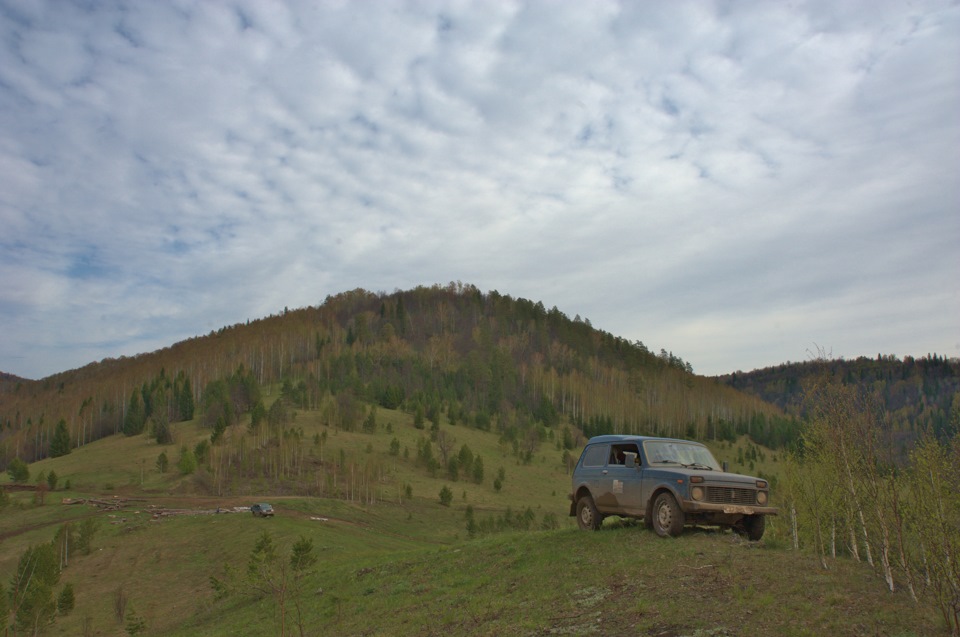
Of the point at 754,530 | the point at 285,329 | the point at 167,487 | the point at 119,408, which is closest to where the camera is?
the point at 754,530

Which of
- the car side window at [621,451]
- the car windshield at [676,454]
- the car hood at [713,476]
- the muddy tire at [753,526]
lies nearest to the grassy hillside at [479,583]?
the muddy tire at [753,526]

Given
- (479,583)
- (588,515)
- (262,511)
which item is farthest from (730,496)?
(262,511)

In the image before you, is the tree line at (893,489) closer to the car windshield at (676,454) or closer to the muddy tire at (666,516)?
the muddy tire at (666,516)

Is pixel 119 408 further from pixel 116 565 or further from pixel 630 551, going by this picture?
pixel 630 551

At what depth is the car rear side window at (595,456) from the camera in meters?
16.6

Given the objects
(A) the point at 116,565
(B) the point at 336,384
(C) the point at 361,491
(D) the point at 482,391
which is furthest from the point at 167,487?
(D) the point at 482,391

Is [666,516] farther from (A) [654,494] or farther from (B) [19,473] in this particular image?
(B) [19,473]

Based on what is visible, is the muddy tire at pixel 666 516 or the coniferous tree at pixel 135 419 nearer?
the muddy tire at pixel 666 516

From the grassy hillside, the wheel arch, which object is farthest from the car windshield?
the grassy hillside

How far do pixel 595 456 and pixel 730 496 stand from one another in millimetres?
3967

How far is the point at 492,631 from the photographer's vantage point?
35.6 ft

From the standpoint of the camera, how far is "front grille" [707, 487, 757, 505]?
533 inches

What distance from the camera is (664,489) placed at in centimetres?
1423

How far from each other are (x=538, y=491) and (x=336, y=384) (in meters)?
59.5
